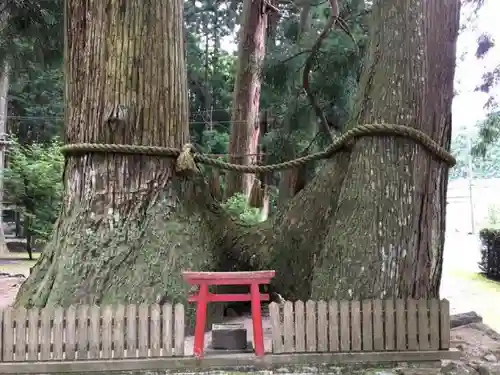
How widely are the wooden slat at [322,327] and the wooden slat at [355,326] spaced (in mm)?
129

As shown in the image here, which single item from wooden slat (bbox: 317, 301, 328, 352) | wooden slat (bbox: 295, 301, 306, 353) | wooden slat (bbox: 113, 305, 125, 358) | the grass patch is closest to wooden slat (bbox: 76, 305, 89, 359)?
wooden slat (bbox: 113, 305, 125, 358)

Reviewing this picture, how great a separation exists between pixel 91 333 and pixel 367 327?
129 cm

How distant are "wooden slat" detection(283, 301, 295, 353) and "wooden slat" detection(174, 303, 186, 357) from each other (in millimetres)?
477

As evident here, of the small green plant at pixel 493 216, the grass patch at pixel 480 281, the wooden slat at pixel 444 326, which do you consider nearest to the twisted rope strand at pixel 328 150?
the wooden slat at pixel 444 326

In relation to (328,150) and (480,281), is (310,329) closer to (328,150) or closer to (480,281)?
(328,150)

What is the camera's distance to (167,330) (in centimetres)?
261

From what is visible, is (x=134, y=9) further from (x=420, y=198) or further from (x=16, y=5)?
(x=16, y=5)

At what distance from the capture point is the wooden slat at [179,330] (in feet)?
8.55

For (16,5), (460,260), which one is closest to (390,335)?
(16,5)

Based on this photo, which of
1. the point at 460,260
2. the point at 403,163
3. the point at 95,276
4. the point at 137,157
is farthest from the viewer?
the point at 460,260

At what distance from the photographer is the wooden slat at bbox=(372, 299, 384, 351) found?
2699 millimetres

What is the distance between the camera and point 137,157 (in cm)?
357

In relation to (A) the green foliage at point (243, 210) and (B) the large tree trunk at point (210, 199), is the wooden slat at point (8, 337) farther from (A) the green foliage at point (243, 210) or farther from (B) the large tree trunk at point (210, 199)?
(A) the green foliage at point (243, 210)

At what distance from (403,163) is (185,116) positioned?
5.13ft
